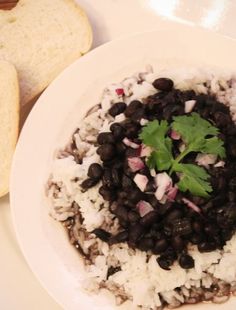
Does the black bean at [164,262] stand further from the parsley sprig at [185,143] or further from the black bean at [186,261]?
the parsley sprig at [185,143]

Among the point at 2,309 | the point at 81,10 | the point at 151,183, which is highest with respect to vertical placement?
the point at 81,10

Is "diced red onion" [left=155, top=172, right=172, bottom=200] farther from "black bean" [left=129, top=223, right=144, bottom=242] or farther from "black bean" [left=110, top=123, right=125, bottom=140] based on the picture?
"black bean" [left=110, top=123, right=125, bottom=140]

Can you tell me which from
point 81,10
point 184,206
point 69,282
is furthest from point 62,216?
point 81,10

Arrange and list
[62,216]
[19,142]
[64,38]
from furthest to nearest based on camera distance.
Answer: [64,38]
[19,142]
[62,216]

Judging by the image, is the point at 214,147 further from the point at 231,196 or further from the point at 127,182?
the point at 127,182

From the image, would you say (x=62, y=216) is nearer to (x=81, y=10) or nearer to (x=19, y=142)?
(x=19, y=142)

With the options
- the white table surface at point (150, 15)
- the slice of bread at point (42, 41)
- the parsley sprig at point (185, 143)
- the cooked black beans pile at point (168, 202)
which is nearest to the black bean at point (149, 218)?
the cooked black beans pile at point (168, 202)

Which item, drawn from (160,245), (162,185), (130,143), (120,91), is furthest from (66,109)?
(160,245)

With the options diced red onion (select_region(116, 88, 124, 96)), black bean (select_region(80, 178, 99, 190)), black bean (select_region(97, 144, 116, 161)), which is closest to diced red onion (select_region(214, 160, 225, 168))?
black bean (select_region(97, 144, 116, 161))
